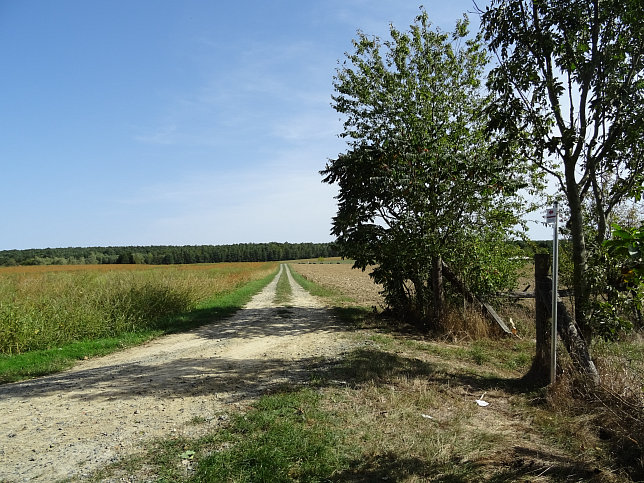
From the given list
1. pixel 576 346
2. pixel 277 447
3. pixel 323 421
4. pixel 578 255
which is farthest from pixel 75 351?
pixel 578 255

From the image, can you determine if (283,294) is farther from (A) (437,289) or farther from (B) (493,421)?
(B) (493,421)

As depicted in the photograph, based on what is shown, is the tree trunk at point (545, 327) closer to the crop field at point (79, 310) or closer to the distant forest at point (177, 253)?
the crop field at point (79, 310)

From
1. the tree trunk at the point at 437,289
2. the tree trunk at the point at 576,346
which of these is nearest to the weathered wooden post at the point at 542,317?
the tree trunk at the point at 576,346

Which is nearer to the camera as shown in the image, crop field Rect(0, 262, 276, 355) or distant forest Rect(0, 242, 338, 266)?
crop field Rect(0, 262, 276, 355)

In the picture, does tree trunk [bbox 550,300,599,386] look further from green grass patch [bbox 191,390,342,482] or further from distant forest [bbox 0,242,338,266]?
distant forest [bbox 0,242,338,266]

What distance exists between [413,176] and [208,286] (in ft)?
62.2

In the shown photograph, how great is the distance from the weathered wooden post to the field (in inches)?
13.9

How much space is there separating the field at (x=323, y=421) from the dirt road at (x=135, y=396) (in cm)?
3

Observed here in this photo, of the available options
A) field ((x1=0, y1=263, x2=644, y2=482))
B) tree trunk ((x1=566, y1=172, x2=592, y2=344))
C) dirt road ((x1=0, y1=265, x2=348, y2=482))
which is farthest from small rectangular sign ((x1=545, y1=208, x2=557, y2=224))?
dirt road ((x1=0, y1=265, x2=348, y2=482))

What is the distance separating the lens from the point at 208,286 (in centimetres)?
2681

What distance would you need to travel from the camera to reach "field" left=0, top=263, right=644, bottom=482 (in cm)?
406

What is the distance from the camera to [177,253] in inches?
4377

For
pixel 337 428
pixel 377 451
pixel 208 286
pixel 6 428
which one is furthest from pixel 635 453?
pixel 208 286

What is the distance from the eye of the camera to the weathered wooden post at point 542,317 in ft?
22.3
